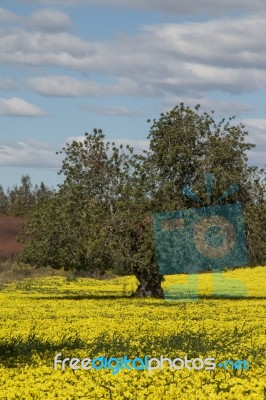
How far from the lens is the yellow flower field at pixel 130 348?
15.4 m

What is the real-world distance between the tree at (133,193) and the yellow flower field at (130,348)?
613cm

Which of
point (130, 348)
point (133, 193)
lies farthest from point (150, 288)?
point (130, 348)

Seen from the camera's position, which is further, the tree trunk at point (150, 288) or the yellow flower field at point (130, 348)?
the tree trunk at point (150, 288)

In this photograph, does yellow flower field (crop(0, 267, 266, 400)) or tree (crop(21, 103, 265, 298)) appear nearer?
yellow flower field (crop(0, 267, 266, 400))

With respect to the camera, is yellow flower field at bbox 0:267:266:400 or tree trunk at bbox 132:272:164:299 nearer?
yellow flower field at bbox 0:267:266:400

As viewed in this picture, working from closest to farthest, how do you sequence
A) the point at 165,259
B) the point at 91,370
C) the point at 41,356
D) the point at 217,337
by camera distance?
the point at 91,370 < the point at 41,356 < the point at 217,337 < the point at 165,259

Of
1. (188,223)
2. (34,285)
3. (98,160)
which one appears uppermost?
(98,160)

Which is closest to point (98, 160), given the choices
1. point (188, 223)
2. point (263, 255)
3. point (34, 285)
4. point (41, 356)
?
point (188, 223)

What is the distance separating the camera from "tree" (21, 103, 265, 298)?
46.8 metres

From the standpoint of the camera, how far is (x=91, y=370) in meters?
18.1

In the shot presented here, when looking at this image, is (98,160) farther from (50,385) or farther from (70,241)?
(50,385)

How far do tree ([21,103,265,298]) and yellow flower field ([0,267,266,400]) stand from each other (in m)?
6.13

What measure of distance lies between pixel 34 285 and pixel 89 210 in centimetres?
2440

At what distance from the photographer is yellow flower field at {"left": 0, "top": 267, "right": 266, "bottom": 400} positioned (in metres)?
15.4
